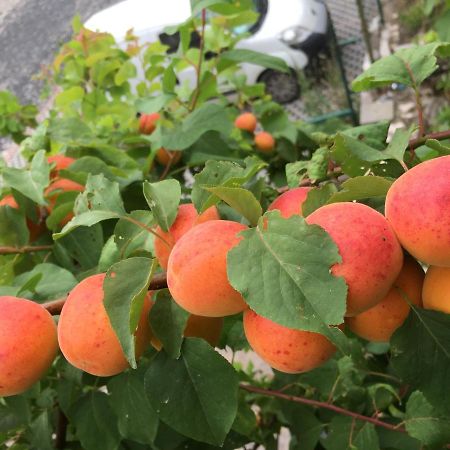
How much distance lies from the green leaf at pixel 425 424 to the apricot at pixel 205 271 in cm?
41

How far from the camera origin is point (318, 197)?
518mm

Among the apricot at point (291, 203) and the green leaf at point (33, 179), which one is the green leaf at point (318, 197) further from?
the green leaf at point (33, 179)

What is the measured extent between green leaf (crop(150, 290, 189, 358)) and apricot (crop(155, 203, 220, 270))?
0.15 feet

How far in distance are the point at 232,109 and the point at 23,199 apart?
925mm

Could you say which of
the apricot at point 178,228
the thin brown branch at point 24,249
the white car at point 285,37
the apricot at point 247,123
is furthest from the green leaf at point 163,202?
the white car at point 285,37

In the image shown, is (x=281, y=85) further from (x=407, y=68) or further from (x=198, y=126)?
(x=407, y=68)

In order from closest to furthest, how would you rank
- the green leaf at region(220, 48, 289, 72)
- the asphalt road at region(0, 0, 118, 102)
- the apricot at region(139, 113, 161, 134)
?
the green leaf at region(220, 48, 289, 72), the apricot at region(139, 113, 161, 134), the asphalt road at region(0, 0, 118, 102)

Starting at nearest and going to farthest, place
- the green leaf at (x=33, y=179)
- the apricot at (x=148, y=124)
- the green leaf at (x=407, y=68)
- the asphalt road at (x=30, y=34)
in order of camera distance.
→ the green leaf at (x=407, y=68) → the green leaf at (x=33, y=179) → the apricot at (x=148, y=124) → the asphalt road at (x=30, y=34)

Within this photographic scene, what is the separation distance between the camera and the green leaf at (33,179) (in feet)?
2.60

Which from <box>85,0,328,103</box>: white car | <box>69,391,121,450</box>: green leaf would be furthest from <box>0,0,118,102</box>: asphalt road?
<box>69,391,121,450</box>: green leaf

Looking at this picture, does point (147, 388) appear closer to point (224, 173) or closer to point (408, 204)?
point (224, 173)

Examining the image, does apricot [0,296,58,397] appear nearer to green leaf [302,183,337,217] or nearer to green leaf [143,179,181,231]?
green leaf [143,179,181,231]

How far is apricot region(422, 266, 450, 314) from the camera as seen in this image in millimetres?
457

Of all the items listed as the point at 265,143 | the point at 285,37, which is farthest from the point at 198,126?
the point at 285,37
